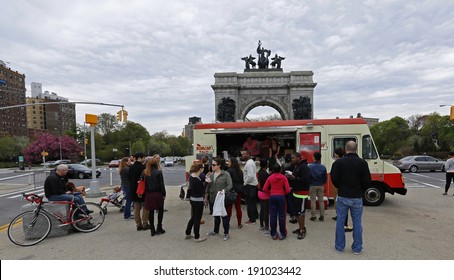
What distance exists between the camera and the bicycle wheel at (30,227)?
5.54 metres

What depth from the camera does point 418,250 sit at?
4.82 meters

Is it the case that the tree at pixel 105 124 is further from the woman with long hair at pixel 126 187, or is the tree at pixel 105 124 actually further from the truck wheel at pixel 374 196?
the truck wheel at pixel 374 196

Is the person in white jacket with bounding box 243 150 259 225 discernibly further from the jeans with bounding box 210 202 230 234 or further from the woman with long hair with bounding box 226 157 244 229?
the jeans with bounding box 210 202 230 234

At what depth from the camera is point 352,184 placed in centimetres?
453

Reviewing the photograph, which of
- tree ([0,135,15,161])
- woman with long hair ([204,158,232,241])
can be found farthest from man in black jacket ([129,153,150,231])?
tree ([0,135,15,161])

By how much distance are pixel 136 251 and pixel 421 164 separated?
2295 cm

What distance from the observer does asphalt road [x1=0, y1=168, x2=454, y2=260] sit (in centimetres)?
470

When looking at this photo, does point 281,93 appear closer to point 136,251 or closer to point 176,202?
point 176,202

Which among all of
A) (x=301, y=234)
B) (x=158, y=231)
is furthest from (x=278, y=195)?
(x=158, y=231)

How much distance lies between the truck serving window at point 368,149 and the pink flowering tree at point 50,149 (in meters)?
59.3

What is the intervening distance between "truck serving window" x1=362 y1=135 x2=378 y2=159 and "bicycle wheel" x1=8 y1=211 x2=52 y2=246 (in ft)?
29.7

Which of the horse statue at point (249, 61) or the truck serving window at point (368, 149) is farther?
the horse statue at point (249, 61)

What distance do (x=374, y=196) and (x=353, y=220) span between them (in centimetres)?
471

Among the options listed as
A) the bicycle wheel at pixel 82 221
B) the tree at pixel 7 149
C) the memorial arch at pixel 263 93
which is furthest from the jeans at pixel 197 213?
the tree at pixel 7 149
